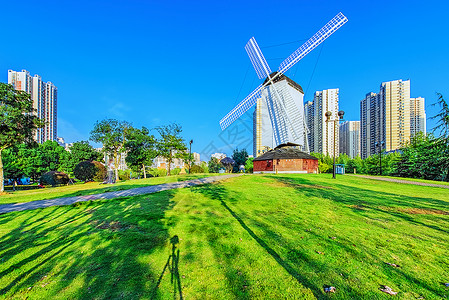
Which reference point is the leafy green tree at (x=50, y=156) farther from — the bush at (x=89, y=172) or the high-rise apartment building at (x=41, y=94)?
the high-rise apartment building at (x=41, y=94)

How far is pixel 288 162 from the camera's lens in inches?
1006

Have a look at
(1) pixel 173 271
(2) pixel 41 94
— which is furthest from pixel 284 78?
(2) pixel 41 94

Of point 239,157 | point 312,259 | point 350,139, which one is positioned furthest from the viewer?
point 350,139

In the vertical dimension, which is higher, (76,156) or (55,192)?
(76,156)

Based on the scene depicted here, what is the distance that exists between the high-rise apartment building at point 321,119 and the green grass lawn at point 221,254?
47888 mm

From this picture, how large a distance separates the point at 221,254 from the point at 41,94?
307 feet

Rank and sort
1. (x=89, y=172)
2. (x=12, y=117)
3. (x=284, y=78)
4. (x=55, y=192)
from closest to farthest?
Answer: (x=55, y=192), (x=12, y=117), (x=89, y=172), (x=284, y=78)

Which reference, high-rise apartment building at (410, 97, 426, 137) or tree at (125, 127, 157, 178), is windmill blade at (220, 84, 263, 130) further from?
high-rise apartment building at (410, 97, 426, 137)

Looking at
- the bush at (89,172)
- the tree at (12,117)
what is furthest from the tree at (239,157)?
the tree at (12,117)

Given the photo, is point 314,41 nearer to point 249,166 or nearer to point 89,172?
point 249,166

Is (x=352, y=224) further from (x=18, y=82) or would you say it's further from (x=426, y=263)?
(x=18, y=82)

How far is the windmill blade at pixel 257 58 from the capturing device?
2914 centimetres

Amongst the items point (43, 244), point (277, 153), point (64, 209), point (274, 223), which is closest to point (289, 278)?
point (274, 223)

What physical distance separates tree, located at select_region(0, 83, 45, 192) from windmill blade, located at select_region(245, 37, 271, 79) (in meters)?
28.0
